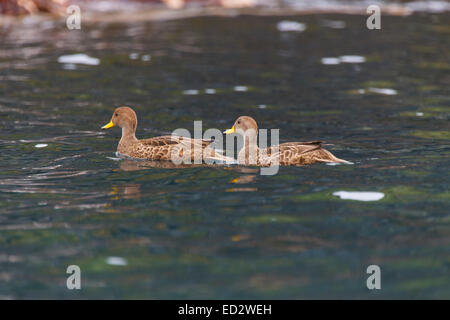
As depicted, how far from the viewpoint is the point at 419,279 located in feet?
22.7

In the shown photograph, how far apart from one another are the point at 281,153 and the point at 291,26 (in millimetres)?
17038

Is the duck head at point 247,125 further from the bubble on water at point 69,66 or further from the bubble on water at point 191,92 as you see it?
the bubble on water at point 69,66

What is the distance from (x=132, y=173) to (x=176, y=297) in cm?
399

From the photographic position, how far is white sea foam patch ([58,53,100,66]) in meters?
20.0

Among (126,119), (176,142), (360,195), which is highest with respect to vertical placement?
(126,119)

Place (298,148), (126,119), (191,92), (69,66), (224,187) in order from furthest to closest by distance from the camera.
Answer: (69,66)
(191,92)
(126,119)
(298,148)
(224,187)

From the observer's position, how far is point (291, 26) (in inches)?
1053

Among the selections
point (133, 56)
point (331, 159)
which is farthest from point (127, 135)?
point (133, 56)

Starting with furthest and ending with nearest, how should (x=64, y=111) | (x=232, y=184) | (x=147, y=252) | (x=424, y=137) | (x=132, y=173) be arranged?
1. (x=64, y=111)
2. (x=424, y=137)
3. (x=132, y=173)
4. (x=232, y=184)
5. (x=147, y=252)

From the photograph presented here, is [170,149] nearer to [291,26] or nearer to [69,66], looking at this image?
[69,66]

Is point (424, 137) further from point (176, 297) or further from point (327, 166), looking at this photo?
point (176, 297)

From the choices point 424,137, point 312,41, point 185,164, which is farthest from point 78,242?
point 312,41

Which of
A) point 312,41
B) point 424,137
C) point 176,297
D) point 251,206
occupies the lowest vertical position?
point 176,297

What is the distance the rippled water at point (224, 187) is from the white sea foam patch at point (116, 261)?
2cm
